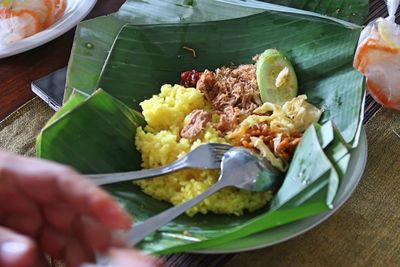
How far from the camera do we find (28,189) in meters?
0.72

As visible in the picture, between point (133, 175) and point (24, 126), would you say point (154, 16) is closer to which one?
point (24, 126)

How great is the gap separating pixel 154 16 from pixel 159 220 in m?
0.76

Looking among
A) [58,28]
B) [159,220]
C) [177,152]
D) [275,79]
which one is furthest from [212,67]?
[159,220]

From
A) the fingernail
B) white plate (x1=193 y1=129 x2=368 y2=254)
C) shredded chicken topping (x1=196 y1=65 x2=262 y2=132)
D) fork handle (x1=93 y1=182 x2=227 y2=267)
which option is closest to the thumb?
the fingernail

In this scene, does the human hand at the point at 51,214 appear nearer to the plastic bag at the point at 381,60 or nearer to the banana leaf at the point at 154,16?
the banana leaf at the point at 154,16

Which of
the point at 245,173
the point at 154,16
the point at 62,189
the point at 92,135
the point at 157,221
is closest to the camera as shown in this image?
the point at 62,189

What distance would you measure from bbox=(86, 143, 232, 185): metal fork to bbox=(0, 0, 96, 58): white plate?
0.60 metres

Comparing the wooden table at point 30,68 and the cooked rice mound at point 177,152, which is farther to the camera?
the wooden table at point 30,68

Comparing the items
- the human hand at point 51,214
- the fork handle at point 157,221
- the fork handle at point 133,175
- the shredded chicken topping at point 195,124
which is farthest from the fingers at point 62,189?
the shredded chicken topping at point 195,124

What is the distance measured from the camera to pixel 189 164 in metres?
1.07

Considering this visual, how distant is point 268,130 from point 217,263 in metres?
0.30

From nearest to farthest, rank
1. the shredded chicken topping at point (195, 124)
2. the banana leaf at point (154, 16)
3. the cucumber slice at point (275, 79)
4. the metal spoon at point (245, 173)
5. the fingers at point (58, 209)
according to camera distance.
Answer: the fingers at point (58, 209) → the metal spoon at point (245, 173) → the shredded chicken topping at point (195, 124) → the cucumber slice at point (275, 79) → the banana leaf at point (154, 16)

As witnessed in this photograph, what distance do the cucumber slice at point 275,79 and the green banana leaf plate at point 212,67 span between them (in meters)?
0.04

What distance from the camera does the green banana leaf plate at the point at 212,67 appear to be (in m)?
0.96
